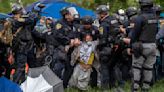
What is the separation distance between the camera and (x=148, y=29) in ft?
30.9

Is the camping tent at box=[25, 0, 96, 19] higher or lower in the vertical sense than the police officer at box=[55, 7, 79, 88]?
lower

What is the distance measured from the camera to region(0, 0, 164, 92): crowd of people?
9.51 metres

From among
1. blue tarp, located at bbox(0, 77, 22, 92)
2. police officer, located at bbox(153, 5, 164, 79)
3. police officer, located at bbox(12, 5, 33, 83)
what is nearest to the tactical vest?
police officer, located at bbox(153, 5, 164, 79)

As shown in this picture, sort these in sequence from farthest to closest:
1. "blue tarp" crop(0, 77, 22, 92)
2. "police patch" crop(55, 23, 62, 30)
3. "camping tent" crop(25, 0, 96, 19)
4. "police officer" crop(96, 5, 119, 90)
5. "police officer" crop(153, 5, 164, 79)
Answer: "camping tent" crop(25, 0, 96, 19) < "police officer" crop(153, 5, 164, 79) < "police officer" crop(96, 5, 119, 90) < "police patch" crop(55, 23, 62, 30) < "blue tarp" crop(0, 77, 22, 92)

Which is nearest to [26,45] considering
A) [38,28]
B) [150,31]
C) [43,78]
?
[38,28]

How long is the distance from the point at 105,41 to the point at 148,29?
3.91ft

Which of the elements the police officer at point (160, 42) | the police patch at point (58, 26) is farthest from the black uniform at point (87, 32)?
the police officer at point (160, 42)

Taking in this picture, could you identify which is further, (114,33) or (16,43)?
(114,33)

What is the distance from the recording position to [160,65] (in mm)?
11625

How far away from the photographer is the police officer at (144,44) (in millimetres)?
9359

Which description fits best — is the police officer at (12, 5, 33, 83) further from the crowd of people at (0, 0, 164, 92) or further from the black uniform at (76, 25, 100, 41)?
the black uniform at (76, 25, 100, 41)

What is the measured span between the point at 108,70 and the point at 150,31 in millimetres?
1624

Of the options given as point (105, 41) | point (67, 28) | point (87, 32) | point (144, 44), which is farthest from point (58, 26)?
point (144, 44)

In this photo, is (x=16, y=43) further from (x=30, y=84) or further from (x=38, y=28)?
(x=30, y=84)
